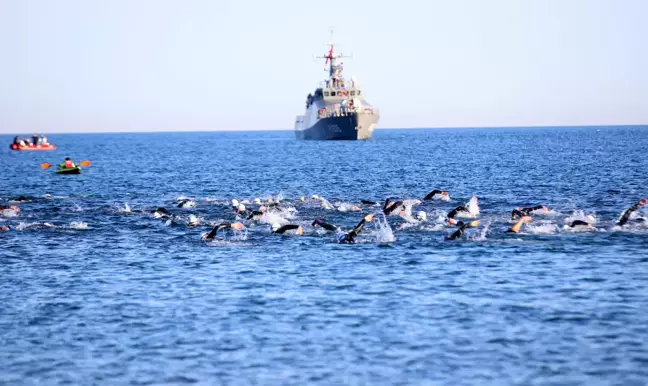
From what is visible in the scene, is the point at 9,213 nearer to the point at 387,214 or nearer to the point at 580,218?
the point at 387,214

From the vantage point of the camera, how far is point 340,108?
547 feet

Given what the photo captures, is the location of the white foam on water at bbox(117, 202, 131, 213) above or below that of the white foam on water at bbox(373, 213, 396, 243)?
below

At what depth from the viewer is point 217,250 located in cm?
2983

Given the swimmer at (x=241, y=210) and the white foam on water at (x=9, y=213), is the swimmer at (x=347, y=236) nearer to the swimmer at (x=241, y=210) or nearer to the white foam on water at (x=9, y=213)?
the swimmer at (x=241, y=210)

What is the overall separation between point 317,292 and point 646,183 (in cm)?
4523

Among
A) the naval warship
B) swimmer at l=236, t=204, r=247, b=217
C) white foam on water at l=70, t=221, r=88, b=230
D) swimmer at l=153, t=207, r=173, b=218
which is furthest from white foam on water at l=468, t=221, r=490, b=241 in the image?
the naval warship

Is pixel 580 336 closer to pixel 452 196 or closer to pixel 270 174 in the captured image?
pixel 452 196

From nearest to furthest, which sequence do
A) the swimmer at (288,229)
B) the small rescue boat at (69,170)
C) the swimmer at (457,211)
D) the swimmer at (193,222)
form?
the swimmer at (288,229) → the swimmer at (457,211) → the swimmer at (193,222) → the small rescue boat at (69,170)

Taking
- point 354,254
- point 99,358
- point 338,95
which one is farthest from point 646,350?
point 338,95

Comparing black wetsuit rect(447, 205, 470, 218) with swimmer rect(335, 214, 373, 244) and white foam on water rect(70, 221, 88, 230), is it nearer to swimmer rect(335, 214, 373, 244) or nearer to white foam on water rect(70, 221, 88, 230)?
swimmer rect(335, 214, 373, 244)

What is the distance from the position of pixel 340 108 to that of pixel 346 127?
6145 mm

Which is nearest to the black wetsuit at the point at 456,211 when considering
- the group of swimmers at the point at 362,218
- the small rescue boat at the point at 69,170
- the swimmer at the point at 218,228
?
the group of swimmers at the point at 362,218

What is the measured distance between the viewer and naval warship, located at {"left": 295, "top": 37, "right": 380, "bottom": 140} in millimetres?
166500

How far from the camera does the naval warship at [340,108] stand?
166 m
